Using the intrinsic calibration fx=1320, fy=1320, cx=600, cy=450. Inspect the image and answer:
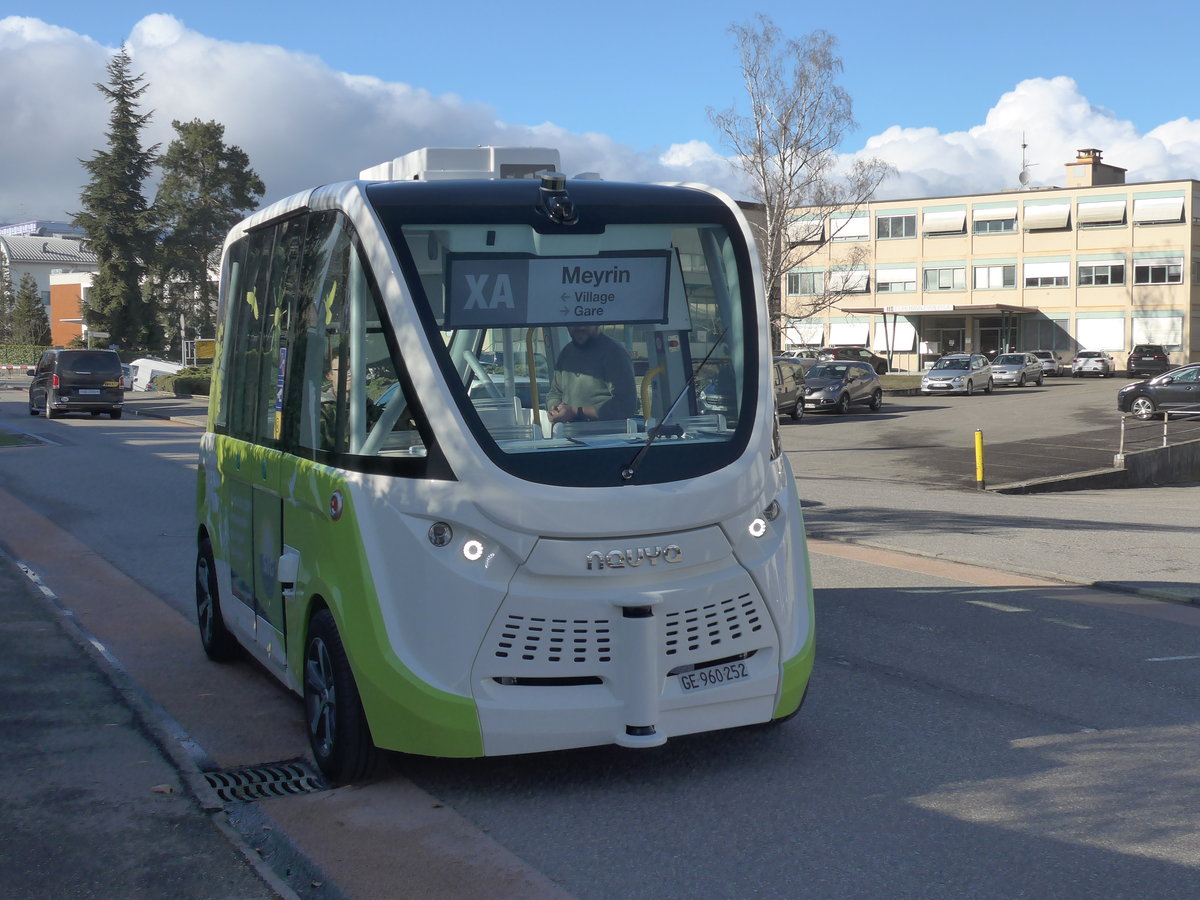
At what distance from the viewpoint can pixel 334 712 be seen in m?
5.50

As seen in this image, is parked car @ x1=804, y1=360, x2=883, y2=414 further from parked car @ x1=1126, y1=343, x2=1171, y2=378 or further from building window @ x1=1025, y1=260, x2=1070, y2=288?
building window @ x1=1025, y1=260, x2=1070, y2=288

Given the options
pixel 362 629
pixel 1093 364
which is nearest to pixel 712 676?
pixel 362 629

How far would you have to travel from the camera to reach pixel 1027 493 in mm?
23141

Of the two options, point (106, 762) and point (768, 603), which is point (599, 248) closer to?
point (768, 603)

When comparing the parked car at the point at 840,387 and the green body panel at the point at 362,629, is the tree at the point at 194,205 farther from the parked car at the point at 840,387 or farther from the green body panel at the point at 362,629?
the green body panel at the point at 362,629

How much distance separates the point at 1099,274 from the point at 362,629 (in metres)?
80.1

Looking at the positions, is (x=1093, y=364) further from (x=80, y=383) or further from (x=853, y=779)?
(x=853, y=779)

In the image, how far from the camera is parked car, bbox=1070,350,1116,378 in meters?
70.1

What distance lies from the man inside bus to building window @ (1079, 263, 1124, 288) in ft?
258

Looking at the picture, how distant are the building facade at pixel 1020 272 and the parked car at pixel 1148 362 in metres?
8.03

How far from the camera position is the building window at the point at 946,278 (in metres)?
83.7

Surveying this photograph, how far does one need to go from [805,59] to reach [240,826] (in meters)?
47.7

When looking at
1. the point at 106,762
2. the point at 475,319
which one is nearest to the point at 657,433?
the point at 475,319

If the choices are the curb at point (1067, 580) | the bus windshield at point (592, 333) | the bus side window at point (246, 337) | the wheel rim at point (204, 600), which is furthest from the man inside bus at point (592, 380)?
the curb at point (1067, 580)
